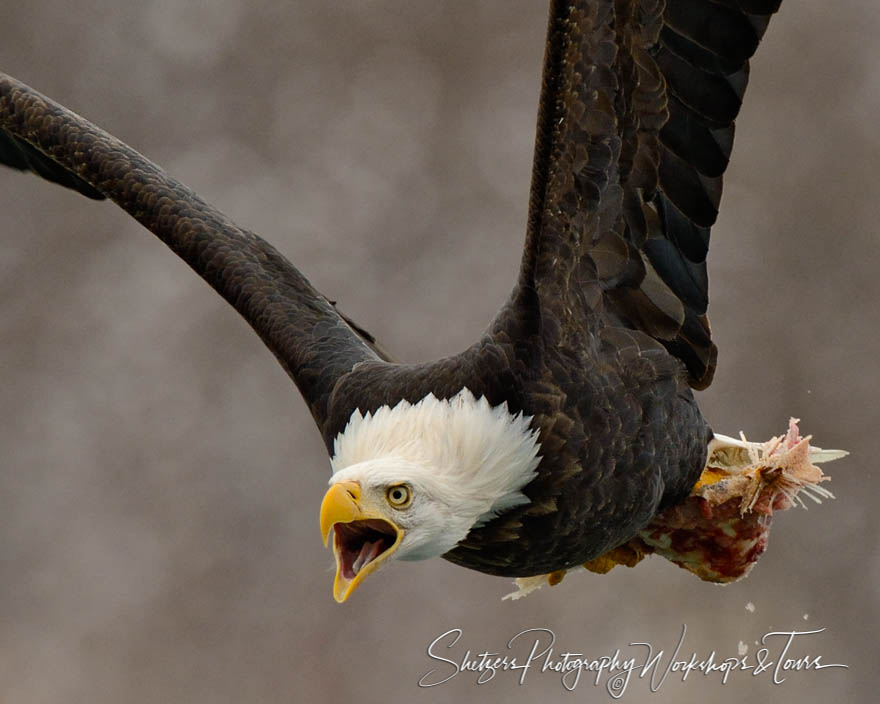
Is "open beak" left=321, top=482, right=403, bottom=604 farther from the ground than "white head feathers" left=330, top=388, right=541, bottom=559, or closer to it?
closer to it

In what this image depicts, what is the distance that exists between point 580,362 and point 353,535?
2.44 ft

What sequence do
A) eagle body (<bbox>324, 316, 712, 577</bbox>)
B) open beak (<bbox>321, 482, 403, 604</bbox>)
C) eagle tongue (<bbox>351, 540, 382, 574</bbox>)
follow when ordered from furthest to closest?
eagle body (<bbox>324, 316, 712, 577</bbox>), eagle tongue (<bbox>351, 540, 382, 574</bbox>), open beak (<bbox>321, 482, 403, 604</bbox>)

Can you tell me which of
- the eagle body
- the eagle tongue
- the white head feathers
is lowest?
the eagle tongue

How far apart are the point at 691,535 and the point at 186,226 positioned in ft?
5.98

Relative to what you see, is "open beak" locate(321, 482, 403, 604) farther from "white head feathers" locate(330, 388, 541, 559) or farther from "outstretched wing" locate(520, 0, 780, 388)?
"outstretched wing" locate(520, 0, 780, 388)

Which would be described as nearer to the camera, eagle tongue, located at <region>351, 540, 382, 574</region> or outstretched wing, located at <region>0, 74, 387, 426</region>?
eagle tongue, located at <region>351, 540, 382, 574</region>

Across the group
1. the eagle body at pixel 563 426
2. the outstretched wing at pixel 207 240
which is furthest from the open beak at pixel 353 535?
the outstretched wing at pixel 207 240

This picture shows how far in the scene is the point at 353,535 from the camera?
362 cm

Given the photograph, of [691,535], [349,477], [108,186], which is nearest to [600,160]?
[349,477]

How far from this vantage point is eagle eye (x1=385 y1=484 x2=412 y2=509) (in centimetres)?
351

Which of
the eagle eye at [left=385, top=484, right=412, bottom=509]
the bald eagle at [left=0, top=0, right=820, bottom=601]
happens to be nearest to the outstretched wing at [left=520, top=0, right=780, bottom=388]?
the bald eagle at [left=0, top=0, right=820, bottom=601]

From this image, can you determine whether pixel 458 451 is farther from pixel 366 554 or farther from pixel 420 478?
pixel 366 554

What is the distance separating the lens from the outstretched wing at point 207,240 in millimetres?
4527

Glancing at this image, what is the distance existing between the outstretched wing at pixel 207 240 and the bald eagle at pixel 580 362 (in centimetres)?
21
